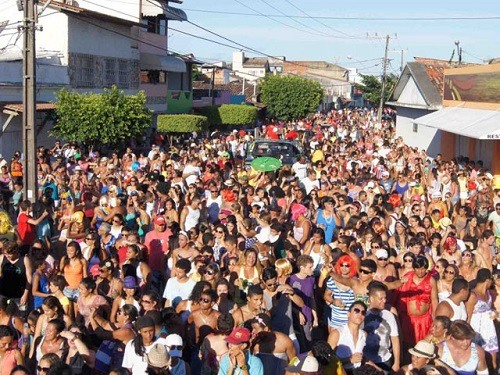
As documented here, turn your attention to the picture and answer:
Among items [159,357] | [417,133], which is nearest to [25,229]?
[159,357]

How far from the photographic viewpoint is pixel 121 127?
27.7 metres

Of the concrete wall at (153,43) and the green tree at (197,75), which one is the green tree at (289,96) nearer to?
the green tree at (197,75)

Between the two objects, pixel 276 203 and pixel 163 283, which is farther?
pixel 276 203

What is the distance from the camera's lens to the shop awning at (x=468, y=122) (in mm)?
21469

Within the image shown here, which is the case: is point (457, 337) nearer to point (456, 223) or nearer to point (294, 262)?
point (294, 262)

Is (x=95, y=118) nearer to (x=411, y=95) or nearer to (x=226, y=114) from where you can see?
(x=411, y=95)

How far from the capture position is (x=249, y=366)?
6648 mm

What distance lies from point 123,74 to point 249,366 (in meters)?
32.7

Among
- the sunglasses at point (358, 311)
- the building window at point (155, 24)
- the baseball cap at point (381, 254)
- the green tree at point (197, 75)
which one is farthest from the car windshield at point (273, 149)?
the green tree at point (197, 75)

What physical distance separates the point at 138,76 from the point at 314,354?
113 ft

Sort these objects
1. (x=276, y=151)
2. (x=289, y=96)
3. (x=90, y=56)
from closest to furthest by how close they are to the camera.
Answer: (x=276, y=151) < (x=90, y=56) < (x=289, y=96)

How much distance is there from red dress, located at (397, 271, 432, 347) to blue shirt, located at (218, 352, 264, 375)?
105 inches

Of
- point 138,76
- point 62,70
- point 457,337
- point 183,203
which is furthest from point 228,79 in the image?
point 457,337

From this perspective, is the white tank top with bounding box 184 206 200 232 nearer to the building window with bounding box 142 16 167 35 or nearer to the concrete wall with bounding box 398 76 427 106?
the concrete wall with bounding box 398 76 427 106
